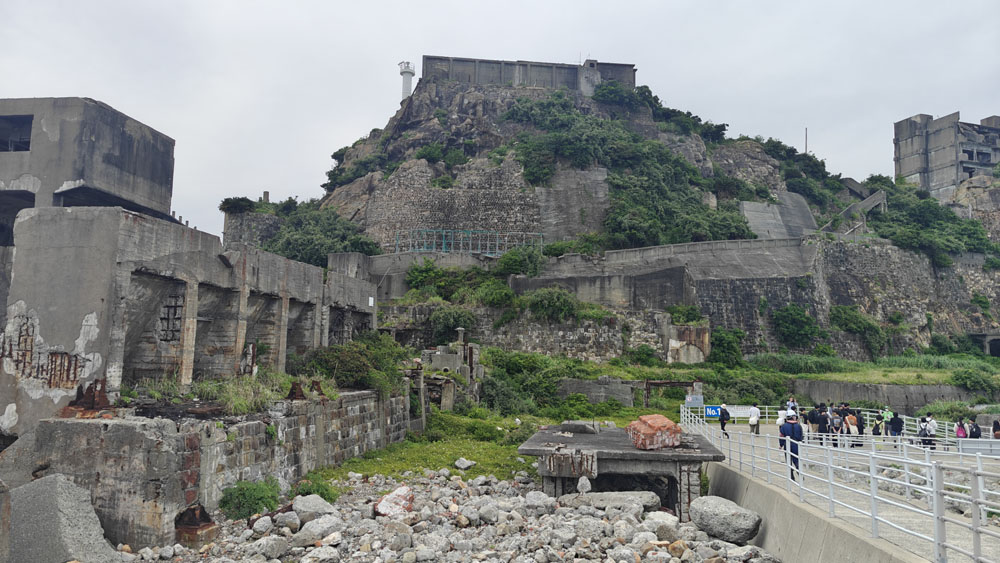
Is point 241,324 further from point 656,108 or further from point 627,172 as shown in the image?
point 656,108

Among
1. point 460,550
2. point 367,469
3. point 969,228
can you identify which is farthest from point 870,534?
point 969,228

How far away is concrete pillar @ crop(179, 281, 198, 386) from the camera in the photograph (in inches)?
520

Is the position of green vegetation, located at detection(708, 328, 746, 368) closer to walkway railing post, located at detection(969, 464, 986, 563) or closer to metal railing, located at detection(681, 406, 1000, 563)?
metal railing, located at detection(681, 406, 1000, 563)

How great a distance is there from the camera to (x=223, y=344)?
14930 mm

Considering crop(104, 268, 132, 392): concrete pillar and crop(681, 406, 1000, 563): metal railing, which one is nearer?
crop(681, 406, 1000, 563): metal railing

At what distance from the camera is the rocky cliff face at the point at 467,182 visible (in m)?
43.2

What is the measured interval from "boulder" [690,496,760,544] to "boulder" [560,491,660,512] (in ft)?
6.16

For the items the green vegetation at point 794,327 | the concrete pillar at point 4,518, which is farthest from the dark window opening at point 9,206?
the green vegetation at point 794,327

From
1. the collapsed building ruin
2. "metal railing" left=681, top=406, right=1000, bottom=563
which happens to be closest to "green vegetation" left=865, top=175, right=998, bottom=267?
"metal railing" left=681, top=406, right=1000, bottom=563

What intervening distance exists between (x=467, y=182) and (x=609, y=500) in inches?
1332

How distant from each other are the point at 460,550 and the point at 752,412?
10489 millimetres

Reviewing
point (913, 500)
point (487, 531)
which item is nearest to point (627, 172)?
point (913, 500)

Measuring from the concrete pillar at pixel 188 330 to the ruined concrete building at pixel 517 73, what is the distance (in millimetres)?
45432

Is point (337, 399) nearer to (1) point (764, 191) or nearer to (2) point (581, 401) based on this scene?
(2) point (581, 401)
